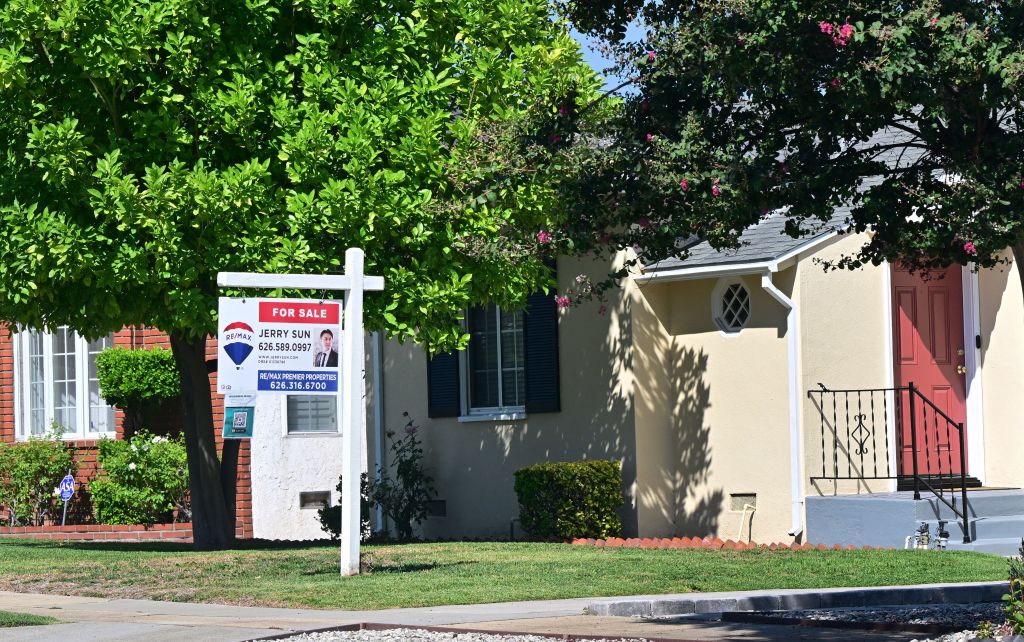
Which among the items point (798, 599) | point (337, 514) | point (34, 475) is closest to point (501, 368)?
point (337, 514)

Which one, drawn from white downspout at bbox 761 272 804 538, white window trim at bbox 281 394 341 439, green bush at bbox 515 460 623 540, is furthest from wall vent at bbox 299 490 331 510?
white downspout at bbox 761 272 804 538

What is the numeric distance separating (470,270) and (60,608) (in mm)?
5894

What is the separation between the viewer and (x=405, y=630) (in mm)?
9250

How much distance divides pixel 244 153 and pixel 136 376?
6.83 meters

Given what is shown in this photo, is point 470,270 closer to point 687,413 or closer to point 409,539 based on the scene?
point 687,413

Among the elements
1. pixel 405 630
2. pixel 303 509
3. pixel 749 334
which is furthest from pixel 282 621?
pixel 303 509

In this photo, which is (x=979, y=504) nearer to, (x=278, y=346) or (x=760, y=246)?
(x=760, y=246)

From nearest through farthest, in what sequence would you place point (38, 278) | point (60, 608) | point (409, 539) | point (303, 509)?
point (60, 608) → point (38, 278) → point (409, 539) → point (303, 509)

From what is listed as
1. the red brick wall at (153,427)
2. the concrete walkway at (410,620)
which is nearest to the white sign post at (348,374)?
the concrete walkway at (410,620)

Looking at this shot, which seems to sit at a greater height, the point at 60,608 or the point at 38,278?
the point at 38,278

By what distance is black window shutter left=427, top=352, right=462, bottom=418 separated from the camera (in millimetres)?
18578

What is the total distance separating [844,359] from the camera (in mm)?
15953

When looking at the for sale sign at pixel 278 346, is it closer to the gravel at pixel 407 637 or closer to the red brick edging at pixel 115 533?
the gravel at pixel 407 637

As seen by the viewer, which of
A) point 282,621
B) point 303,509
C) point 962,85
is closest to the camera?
point 962,85
